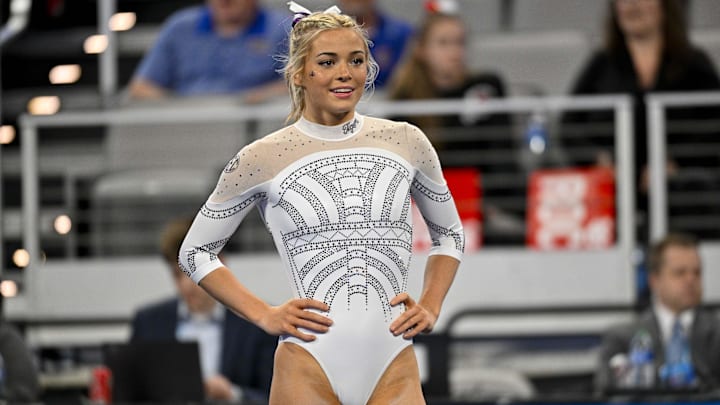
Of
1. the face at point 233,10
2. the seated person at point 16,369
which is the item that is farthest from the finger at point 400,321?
the face at point 233,10

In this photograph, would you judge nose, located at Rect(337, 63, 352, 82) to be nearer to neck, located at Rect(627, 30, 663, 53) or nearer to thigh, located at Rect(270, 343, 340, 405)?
thigh, located at Rect(270, 343, 340, 405)

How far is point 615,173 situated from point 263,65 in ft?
6.46

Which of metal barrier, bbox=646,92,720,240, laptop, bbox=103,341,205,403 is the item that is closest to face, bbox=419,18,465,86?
metal barrier, bbox=646,92,720,240

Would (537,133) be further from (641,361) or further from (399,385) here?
(399,385)

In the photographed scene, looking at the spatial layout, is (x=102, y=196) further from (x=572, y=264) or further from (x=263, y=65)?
(x=572, y=264)

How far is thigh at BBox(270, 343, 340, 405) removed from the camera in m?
3.56

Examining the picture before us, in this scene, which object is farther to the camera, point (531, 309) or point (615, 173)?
point (615, 173)

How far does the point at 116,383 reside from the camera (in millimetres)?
5891

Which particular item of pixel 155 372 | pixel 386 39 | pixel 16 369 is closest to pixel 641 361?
pixel 155 372

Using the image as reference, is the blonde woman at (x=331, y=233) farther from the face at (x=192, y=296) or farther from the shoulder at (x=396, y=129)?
the face at (x=192, y=296)

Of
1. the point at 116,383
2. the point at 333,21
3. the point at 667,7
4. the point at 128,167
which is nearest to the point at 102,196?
the point at 128,167

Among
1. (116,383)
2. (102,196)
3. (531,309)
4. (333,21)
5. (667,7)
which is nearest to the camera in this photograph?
(333,21)

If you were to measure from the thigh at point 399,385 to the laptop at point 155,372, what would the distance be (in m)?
2.15

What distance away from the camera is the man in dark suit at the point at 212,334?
20.2ft
